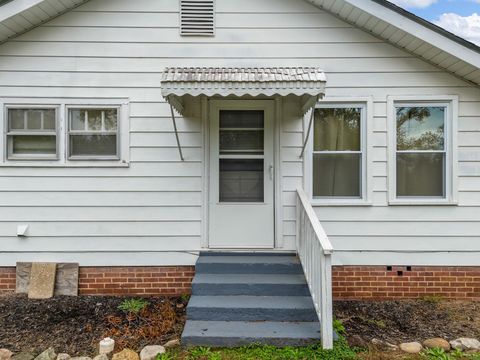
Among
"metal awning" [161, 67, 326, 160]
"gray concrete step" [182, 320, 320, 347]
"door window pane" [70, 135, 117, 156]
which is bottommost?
"gray concrete step" [182, 320, 320, 347]

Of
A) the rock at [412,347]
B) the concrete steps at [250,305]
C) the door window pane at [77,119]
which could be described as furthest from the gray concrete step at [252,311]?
the door window pane at [77,119]

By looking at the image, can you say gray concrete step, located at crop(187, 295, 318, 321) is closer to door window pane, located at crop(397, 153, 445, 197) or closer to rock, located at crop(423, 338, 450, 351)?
rock, located at crop(423, 338, 450, 351)

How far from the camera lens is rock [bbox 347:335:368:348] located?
3.68 metres

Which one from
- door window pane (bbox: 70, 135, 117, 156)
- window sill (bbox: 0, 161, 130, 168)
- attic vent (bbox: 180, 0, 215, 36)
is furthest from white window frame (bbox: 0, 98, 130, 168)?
attic vent (bbox: 180, 0, 215, 36)

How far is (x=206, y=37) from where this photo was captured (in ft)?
16.1

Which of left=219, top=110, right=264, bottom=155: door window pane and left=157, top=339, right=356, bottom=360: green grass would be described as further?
left=219, top=110, right=264, bottom=155: door window pane

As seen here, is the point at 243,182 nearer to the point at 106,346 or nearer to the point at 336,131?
the point at 336,131

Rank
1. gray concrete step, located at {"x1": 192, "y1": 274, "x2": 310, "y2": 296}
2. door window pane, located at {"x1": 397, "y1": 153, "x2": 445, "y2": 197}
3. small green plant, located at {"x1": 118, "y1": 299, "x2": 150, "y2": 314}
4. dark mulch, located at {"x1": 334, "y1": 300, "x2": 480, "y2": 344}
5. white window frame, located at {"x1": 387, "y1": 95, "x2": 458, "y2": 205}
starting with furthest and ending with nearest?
1. door window pane, located at {"x1": 397, "y1": 153, "x2": 445, "y2": 197}
2. white window frame, located at {"x1": 387, "y1": 95, "x2": 458, "y2": 205}
3. small green plant, located at {"x1": 118, "y1": 299, "x2": 150, "y2": 314}
4. gray concrete step, located at {"x1": 192, "y1": 274, "x2": 310, "y2": 296}
5. dark mulch, located at {"x1": 334, "y1": 300, "x2": 480, "y2": 344}

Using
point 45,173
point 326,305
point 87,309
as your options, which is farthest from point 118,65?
point 326,305

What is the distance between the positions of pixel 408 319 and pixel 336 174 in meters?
2.02

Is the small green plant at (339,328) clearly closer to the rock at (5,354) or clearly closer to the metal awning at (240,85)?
the metal awning at (240,85)

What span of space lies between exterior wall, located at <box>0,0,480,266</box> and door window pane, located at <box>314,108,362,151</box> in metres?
0.25

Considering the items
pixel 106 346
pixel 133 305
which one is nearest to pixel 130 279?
pixel 133 305

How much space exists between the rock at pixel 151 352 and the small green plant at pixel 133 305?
3.07ft
